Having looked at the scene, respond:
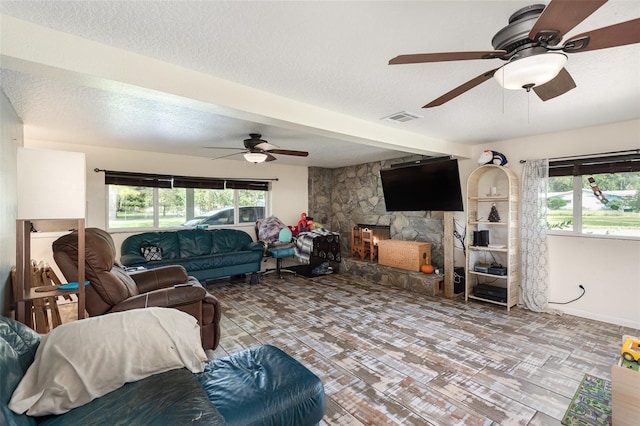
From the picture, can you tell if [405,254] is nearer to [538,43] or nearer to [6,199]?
[538,43]

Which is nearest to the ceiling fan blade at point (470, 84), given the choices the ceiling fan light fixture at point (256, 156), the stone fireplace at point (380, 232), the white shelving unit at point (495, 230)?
the ceiling fan light fixture at point (256, 156)

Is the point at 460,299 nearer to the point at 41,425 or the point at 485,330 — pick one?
the point at 485,330

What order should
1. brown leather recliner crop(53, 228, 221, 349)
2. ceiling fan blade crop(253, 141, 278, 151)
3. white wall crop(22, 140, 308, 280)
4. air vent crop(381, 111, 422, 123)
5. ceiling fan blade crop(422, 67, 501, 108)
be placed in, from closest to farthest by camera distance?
ceiling fan blade crop(422, 67, 501, 108) → brown leather recliner crop(53, 228, 221, 349) → air vent crop(381, 111, 422, 123) → ceiling fan blade crop(253, 141, 278, 151) → white wall crop(22, 140, 308, 280)

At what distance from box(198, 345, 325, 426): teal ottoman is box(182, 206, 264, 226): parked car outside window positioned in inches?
167

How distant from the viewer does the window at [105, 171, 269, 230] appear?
15.9ft

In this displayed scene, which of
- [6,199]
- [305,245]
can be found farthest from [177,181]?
[6,199]

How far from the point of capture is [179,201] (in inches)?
215

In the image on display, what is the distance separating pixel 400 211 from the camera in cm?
552

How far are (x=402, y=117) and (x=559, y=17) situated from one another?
192 centimetres

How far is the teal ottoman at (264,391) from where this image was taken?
1378mm

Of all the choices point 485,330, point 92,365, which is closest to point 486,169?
point 485,330

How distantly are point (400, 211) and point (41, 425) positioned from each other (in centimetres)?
515

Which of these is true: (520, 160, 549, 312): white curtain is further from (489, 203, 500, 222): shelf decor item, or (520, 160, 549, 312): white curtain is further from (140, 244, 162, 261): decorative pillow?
(140, 244, 162, 261): decorative pillow

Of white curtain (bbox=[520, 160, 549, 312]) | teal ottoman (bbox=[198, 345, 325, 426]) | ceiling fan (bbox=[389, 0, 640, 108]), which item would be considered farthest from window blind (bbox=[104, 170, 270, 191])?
ceiling fan (bbox=[389, 0, 640, 108])
